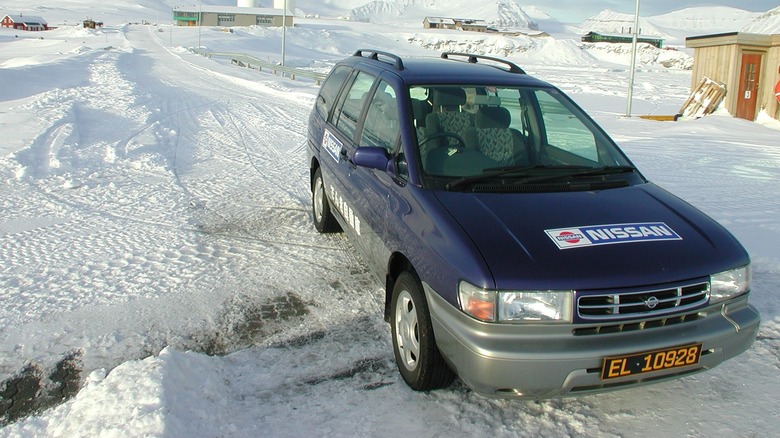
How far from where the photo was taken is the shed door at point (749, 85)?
17.3 m

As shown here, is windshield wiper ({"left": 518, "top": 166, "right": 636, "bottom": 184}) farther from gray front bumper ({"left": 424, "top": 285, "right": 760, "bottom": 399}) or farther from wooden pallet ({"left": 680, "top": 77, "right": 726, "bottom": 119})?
wooden pallet ({"left": 680, "top": 77, "right": 726, "bottom": 119})

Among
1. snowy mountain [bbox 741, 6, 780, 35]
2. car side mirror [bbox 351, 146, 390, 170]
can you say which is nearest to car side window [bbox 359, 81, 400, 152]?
car side mirror [bbox 351, 146, 390, 170]

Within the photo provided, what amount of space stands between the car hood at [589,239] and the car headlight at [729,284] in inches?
1.6

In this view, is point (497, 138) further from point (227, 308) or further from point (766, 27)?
point (766, 27)

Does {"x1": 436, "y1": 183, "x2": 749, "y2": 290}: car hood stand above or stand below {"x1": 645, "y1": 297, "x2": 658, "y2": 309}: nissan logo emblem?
above

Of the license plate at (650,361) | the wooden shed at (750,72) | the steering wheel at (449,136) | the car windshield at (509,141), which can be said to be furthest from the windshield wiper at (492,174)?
the wooden shed at (750,72)

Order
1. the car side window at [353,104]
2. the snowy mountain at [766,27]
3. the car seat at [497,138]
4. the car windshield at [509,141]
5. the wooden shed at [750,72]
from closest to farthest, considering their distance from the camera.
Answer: the car windshield at [509,141] → the car seat at [497,138] → the car side window at [353,104] → the wooden shed at [750,72] → the snowy mountain at [766,27]

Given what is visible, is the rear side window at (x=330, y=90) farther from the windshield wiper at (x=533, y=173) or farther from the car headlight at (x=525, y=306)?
the car headlight at (x=525, y=306)

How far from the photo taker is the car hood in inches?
121

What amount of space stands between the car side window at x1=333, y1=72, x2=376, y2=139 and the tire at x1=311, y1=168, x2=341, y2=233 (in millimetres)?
786

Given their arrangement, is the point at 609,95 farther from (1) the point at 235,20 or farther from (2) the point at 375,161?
(1) the point at 235,20

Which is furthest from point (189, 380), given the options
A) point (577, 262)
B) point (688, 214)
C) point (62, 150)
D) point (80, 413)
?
point (62, 150)

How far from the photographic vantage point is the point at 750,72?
1736 centimetres

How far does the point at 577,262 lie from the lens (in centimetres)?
312
